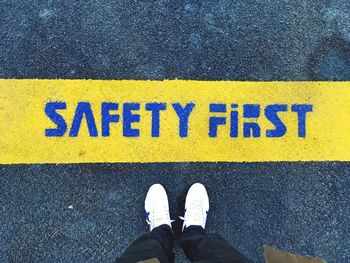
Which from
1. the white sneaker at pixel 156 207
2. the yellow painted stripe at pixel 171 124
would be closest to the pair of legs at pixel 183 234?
the white sneaker at pixel 156 207

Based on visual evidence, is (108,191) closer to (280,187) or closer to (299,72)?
(280,187)

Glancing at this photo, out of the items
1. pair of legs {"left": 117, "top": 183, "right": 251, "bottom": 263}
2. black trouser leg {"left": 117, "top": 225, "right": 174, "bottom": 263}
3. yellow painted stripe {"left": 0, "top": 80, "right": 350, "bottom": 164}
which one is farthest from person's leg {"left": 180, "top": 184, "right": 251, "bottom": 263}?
yellow painted stripe {"left": 0, "top": 80, "right": 350, "bottom": 164}

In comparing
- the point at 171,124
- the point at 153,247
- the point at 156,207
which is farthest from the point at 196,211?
the point at 171,124

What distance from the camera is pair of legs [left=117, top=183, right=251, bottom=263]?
2.48 metres

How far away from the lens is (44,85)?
2.87 m

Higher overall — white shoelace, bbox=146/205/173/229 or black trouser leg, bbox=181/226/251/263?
white shoelace, bbox=146/205/173/229

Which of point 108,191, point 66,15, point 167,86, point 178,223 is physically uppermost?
point 66,15

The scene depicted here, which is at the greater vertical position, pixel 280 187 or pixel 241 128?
pixel 241 128

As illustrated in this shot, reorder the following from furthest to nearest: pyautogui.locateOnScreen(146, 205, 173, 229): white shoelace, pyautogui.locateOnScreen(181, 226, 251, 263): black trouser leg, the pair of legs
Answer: pyautogui.locateOnScreen(146, 205, 173, 229): white shoelace, the pair of legs, pyautogui.locateOnScreen(181, 226, 251, 263): black trouser leg

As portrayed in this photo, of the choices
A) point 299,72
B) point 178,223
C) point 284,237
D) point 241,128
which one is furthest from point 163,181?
point 299,72

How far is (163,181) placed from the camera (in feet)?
9.45

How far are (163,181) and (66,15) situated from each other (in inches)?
50.6

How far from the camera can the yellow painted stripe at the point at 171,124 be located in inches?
112

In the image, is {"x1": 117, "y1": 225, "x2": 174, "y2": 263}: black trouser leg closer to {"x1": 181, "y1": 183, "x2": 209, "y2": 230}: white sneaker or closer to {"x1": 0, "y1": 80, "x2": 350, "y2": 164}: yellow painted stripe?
{"x1": 181, "y1": 183, "x2": 209, "y2": 230}: white sneaker
